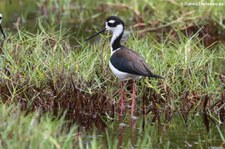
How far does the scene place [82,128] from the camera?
6984mm

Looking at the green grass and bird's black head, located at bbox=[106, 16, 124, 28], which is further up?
bird's black head, located at bbox=[106, 16, 124, 28]

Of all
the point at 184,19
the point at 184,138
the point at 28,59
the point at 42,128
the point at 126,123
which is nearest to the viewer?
the point at 42,128

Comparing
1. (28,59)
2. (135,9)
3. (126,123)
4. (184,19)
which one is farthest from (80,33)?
(126,123)

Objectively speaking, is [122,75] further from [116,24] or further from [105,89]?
[116,24]

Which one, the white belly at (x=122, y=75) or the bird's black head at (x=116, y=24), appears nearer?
the white belly at (x=122, y=75)

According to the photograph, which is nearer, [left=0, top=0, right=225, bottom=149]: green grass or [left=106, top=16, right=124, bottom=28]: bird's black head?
[left=0, top=0, right=225, bottom=149]: green grass

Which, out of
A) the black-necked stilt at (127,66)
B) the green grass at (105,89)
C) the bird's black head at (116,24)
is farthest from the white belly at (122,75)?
the bird's black head at (116,24)

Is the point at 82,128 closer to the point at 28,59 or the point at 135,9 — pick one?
the point at 28,59

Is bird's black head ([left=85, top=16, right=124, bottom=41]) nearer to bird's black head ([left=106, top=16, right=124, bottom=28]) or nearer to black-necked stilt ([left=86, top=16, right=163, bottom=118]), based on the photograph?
bird's black head ([left=106, top=16, right=124, bottom=28])

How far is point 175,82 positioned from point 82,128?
1.20 m

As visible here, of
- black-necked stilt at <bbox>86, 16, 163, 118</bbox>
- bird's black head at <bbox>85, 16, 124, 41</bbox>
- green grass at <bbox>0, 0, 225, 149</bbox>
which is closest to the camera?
green grass at <bbox>0, 0, 225, 149</bbox>

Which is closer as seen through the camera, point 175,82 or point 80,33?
point 175,82

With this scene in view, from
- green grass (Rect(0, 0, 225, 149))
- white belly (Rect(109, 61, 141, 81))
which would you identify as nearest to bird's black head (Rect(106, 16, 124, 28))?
green grass (Rect(0, 0, 225, 149))

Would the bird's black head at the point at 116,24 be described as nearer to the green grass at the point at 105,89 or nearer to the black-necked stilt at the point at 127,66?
the green grass at the point at 105,89
